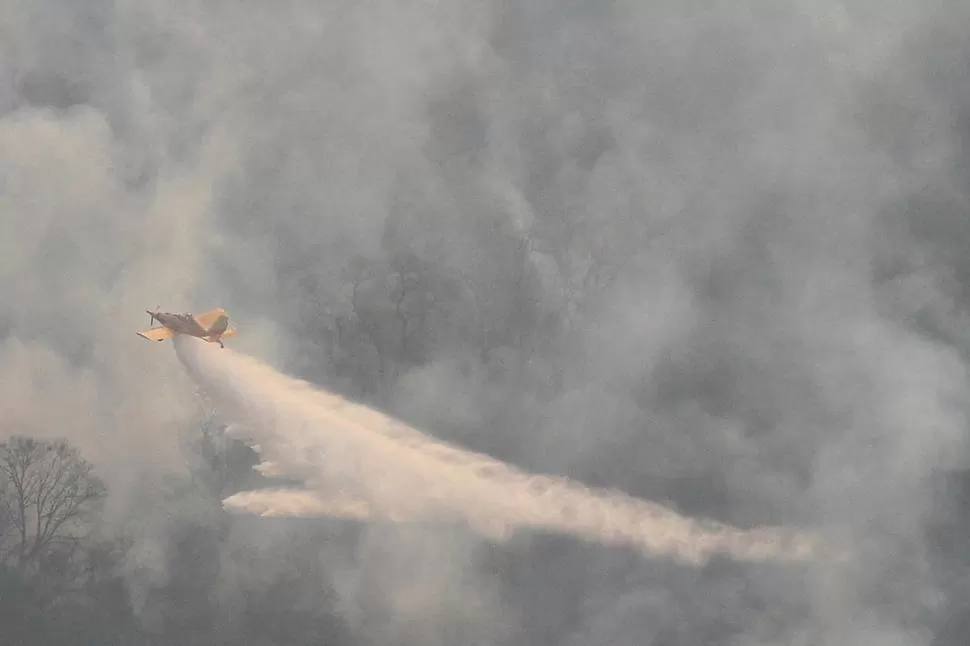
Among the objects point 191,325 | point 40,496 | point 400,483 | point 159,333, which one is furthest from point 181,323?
point 40,496

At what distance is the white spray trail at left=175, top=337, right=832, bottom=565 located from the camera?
86.2 ft

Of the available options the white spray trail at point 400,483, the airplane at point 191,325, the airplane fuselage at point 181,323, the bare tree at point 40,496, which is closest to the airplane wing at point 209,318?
the airplane at point 191,325

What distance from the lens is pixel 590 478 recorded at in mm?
29453

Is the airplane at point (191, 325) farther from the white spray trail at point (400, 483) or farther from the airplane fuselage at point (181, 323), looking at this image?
the white spray trail at point (400, 483)

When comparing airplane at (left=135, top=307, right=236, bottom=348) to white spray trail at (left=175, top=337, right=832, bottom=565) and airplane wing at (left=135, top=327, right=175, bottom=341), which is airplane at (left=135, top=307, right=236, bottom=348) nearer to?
airplane wing at (left=135, top=327, right=175, bottom=341)

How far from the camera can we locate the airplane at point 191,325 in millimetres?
25312

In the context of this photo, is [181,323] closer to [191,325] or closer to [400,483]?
[191,325]

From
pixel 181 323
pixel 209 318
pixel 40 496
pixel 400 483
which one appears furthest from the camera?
pixel 40 496

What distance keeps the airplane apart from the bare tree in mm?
6728

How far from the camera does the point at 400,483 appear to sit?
2677 cm

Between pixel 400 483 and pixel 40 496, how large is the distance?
41.8ft

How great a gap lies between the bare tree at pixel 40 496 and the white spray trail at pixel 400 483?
5.60 meters

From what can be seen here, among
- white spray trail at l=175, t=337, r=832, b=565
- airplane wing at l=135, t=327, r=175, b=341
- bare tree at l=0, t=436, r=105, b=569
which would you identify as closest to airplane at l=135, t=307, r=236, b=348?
airplane wing at l=135, t=327, r=175, b=341

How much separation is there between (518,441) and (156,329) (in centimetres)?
1260
